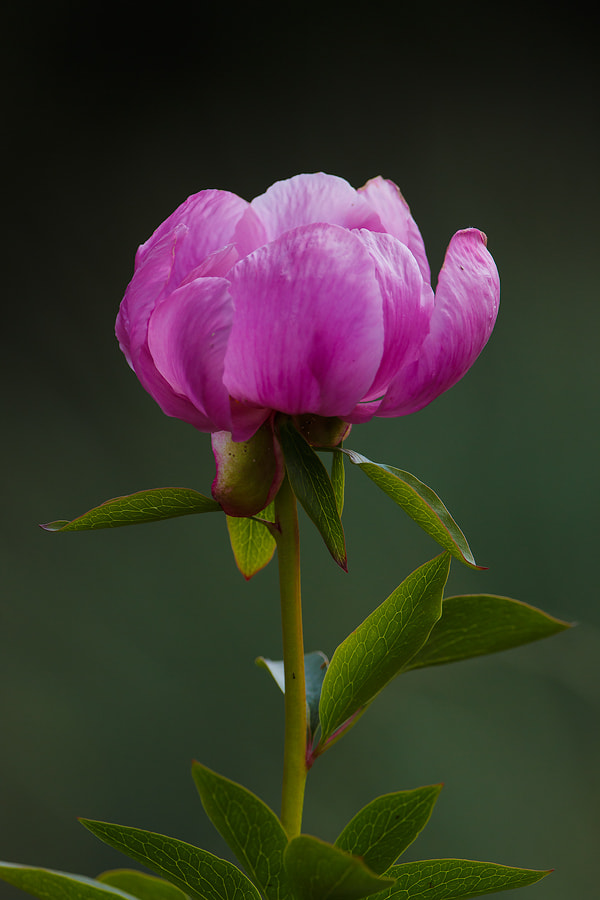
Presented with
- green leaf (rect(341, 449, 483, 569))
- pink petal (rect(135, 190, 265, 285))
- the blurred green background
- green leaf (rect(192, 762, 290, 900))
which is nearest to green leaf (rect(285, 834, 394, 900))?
green leaf (rect(192, 762, 290, 900))

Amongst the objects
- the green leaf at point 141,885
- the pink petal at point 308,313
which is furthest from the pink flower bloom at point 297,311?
the green leaf at point 141,885

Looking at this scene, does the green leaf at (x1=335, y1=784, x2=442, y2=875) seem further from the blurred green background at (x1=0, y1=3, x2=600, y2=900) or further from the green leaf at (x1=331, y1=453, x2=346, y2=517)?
the blurred green background at (x1=0, y1=3, x2=600, y2=900)

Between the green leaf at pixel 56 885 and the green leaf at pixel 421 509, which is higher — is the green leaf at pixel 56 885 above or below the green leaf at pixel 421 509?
below

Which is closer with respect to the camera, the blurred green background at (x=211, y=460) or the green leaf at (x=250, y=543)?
the green leaf at (x=250, y=543)

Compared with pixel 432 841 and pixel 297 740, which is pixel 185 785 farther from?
pixel 297 740

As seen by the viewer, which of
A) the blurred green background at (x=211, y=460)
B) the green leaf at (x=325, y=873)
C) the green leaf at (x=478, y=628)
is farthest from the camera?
the blurred green background at (x=211, y=460)

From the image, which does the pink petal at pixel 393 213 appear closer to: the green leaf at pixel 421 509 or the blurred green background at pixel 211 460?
the green leaf at pixel 421 509

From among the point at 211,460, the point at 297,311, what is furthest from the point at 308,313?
the point at 211,460
